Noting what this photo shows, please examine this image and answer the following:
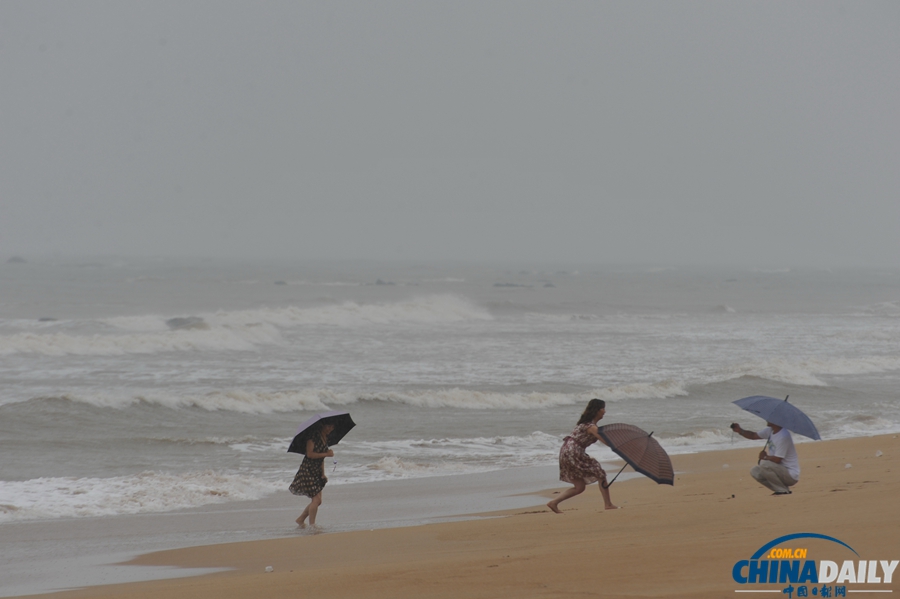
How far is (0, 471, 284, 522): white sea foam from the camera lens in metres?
9.55

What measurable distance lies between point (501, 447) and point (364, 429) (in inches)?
111

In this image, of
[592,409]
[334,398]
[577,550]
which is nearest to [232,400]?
[334,398]

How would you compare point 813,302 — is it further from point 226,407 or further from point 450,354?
point 226,407

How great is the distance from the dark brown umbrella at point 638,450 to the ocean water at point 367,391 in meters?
3.15

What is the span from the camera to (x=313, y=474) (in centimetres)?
873

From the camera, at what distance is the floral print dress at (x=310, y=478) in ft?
28.5

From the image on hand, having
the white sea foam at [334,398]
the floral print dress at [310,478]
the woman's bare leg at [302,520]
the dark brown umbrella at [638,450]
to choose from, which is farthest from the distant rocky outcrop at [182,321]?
the dark brown umbrella at [638,450]

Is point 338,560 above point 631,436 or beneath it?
beneath

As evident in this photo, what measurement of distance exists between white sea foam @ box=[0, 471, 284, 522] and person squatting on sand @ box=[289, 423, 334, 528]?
6.37 feet

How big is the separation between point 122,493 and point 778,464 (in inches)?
299

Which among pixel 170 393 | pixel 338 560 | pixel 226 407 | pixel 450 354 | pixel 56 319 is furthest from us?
pixel 56 319

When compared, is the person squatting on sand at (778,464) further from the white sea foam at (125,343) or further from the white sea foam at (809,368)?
the white sea foam at (125,343)

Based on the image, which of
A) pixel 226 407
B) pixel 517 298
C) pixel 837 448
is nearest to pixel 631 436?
pixel 837 448

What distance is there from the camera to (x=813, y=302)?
2721 inches
